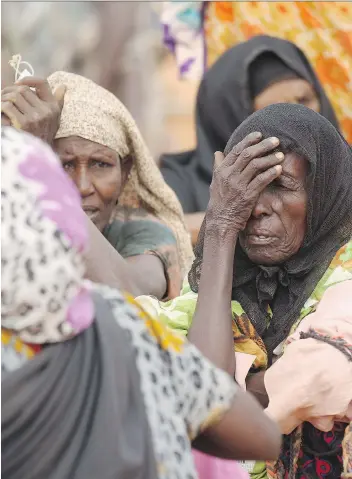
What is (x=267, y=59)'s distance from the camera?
617cm

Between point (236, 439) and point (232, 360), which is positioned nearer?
point (236, 439)

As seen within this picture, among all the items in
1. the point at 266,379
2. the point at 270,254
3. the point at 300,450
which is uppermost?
the point at 270,254

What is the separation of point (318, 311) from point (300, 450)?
43cm

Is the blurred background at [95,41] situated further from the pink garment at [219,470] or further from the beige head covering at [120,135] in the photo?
the pink garment at [219,470]

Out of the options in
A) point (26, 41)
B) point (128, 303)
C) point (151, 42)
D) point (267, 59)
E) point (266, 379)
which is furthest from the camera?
point (151, 42)

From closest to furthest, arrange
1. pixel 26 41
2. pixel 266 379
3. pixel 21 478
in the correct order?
pixel 21 478 < pixel 266 379 < pixel 26 41

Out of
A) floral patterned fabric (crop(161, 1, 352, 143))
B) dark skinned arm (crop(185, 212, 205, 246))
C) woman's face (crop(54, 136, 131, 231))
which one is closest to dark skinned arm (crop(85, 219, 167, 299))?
woman's face (crop(54, 136, 131, 231))

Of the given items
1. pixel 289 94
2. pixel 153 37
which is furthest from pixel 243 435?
pixel 153 37

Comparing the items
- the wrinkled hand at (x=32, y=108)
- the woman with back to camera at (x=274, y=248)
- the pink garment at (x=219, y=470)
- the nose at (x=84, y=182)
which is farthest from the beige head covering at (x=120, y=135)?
the pink garment at (x=219, y=470)

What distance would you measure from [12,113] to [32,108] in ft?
0.30

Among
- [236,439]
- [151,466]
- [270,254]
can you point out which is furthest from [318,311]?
[151,466]

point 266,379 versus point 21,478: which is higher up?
point 21,478

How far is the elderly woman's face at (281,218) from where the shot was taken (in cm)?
314

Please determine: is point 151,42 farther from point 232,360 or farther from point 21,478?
point 21,478
